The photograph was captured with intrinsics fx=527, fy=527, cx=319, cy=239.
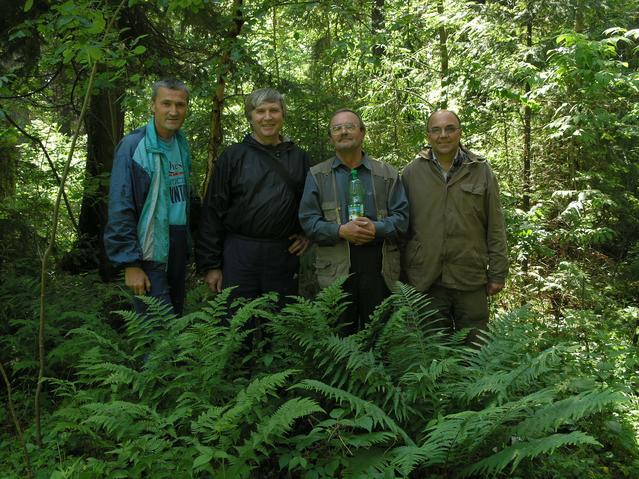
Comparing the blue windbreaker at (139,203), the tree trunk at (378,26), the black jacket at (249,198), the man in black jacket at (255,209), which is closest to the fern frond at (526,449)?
the man in black jacket at (255,209)

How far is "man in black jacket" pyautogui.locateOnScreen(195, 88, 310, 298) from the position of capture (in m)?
4.35

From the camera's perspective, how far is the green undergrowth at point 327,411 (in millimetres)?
2766

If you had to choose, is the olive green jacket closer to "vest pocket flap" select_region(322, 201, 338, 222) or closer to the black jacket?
"vest pocket flap" select_region(322, 201, 338, 222)

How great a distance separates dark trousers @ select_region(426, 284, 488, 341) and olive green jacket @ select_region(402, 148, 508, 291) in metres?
0.09

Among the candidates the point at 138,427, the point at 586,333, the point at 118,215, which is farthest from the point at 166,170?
the point at 586,333

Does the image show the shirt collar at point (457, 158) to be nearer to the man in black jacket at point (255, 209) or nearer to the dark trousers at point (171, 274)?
the man in black jacket at point (255, 209)

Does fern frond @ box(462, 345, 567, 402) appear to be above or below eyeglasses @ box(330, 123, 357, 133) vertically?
below

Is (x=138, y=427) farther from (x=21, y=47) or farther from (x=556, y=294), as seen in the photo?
(x=556, y=294)

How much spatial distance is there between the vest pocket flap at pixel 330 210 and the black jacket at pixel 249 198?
32cm

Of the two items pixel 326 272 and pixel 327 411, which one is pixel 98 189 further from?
pixel 327 411

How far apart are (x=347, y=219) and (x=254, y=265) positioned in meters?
0.86

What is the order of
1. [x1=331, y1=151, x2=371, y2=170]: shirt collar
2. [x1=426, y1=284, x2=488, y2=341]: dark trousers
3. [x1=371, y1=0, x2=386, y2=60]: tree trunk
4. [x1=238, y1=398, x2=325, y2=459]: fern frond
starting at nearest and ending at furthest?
[x1=238, y1=398, x2=325, y2=459]: fern frond
[x1=331, y1=151, x2=371, y2=170]: shirt collar
[x1=426, y1=284, x2=488, y2=341]: dark trousers
[x1=371, y1=0, x2=386, y2=60]: tree trunk

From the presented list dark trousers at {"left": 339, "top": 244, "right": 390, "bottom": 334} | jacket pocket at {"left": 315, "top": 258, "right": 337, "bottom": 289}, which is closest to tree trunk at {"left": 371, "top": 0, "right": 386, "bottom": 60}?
dark trousers at {"left": 339, "top": 244, "right": 390, "bottom": 334}

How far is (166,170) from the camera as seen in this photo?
4.13 meters
